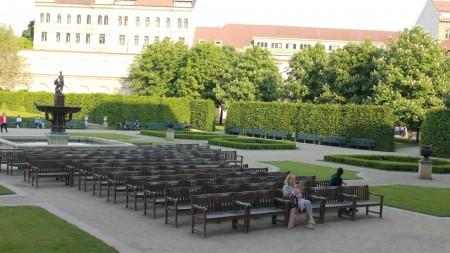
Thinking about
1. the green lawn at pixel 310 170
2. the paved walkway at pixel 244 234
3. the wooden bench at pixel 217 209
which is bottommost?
the paved walkway at pixel 244 234

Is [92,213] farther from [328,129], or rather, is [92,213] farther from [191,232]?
[328,129]

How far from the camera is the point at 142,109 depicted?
60.1 m

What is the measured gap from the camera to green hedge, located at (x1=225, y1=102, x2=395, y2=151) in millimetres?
42031

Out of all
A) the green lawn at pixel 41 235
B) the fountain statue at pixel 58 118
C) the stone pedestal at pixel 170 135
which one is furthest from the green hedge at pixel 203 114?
the green lawn at pixel 41 235

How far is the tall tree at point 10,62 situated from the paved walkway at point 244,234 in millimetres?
64213

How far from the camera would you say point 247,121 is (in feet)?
180

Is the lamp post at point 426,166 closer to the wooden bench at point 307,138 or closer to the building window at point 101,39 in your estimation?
the wooden bench at point 307,138

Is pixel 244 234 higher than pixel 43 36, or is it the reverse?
pixel 43 36

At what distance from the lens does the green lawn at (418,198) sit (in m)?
15.6

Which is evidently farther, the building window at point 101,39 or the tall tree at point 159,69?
the building window at point 101,39

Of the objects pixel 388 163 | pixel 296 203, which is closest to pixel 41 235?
pixel 296 203

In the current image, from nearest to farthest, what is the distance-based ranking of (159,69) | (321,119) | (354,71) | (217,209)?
1. (217,209)
2. (321,119)
3. (354,71)
4. (159,69)

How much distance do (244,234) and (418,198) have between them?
850 centimetres

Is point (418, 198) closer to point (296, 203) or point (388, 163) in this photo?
point (296, 203)
